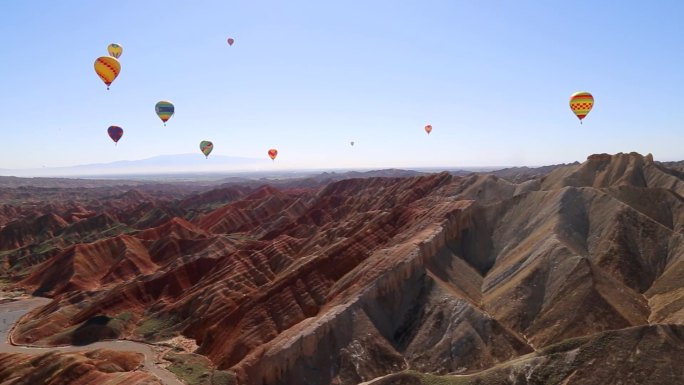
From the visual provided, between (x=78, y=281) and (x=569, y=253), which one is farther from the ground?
(x=569, y=253)

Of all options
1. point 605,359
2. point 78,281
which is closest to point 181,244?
point 78,281

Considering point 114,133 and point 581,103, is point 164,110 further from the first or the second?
point 581,103

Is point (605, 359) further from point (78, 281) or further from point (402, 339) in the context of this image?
point (78, 281)

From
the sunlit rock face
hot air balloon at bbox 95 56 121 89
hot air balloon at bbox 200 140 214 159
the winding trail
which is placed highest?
hot air balloon at bbox 95 56 121 89

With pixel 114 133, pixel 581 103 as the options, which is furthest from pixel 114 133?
pixel 581 103

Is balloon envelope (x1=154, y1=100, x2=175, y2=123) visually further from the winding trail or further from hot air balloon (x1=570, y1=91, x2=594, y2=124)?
hot air balloon (x1=570, y1=91, x2=594, y2=124)

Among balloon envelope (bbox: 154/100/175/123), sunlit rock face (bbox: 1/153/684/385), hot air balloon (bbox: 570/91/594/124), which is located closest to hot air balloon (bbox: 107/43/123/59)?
balloon envelope (bbox: 154/100/175/123)
